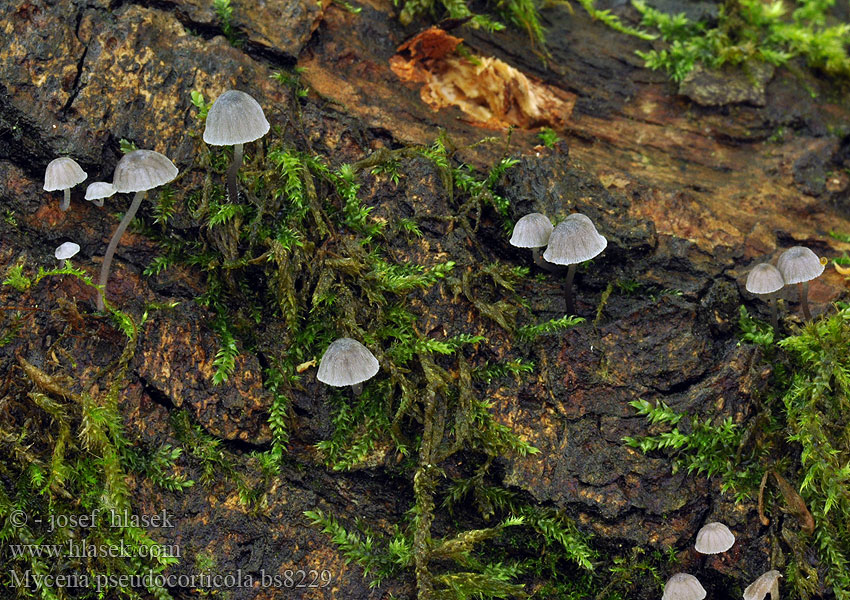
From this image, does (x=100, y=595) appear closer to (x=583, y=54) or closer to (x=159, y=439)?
(x=159, y=439)

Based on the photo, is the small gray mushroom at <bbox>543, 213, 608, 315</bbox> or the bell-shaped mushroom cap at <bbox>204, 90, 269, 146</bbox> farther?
the small gray mushroom at <bbox>543, 213, 608, 315</bbox>

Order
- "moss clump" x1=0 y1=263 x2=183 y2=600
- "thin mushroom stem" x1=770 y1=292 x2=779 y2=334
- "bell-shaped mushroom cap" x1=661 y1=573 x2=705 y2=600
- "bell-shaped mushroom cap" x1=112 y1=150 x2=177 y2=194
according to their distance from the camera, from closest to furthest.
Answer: "moss clump" x1=0 y1=263 x2=183 y2=600 → "bell-shaped mushroom cap" x1=661 y1=573 x2=705 y2=600 → "bell-shaped mushroom cap" x1=112 y1=150 x2=177 y2=194 → "thin mushroom stem" x1=770 y1=292 x2=779 y2=334

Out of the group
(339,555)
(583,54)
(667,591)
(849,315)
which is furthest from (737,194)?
(339,555)

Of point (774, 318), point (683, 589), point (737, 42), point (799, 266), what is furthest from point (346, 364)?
point (737, 42)

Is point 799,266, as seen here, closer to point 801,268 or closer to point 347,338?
point 801,268

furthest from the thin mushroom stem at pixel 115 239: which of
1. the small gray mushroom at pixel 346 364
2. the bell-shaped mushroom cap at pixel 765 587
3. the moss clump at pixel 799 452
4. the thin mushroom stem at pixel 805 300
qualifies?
the thin mushroom stem at pixel 805 300

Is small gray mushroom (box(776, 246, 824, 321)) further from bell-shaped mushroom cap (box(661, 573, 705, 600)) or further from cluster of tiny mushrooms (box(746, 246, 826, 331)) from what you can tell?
bell-shaped mushroom cap (box(661, 573, 705, 600))

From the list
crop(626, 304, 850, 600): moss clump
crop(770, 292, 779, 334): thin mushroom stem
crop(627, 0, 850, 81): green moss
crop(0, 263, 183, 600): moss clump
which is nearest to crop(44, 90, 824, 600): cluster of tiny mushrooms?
crop(770, 292, 779, 334): thin mushroom stem
